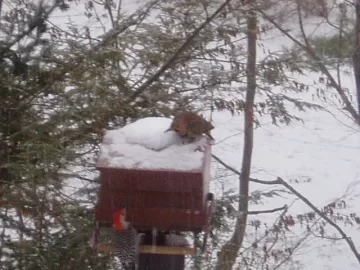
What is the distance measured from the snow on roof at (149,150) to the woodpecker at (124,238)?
15cm

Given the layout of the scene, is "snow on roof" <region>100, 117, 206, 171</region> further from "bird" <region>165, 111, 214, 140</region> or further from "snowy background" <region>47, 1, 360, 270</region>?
Result: "snowy background" <region>47, 1, 360, 270</region>

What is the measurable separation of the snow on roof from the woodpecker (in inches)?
5.7

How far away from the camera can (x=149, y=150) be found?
5.93 ft

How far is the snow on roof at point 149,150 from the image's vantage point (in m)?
1.78

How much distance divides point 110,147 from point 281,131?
8697 mm

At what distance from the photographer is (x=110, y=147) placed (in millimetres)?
1828

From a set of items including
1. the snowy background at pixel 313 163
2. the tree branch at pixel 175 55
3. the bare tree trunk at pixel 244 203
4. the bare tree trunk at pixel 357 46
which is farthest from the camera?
the snowy background at pixel 313 163

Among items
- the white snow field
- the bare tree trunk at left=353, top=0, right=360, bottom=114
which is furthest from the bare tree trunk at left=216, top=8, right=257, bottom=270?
the white snow field

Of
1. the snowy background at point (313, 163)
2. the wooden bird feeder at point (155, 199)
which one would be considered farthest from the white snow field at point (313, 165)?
the wooden bird feeder at point (155, 199)

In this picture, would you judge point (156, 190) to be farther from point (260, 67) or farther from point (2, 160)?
point (260, 67)

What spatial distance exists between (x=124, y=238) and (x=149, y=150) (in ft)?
0.81

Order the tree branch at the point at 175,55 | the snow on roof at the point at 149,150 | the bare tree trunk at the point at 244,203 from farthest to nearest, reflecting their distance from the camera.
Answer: the bare tree trunk at the point at 244,203, the tree branch at the point at 175,55, the snow on roof at the point at 149,150

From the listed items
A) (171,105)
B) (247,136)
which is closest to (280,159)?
(247,136)

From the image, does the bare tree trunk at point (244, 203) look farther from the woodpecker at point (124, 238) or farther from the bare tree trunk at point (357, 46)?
the woodpecker at point (124, 238)
